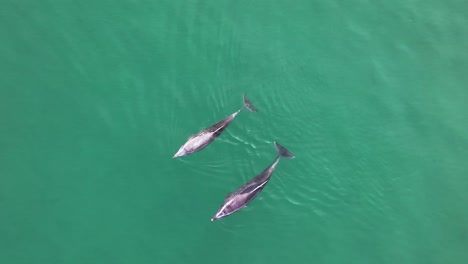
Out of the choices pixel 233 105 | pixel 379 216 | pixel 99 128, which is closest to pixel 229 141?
pixel 233 105

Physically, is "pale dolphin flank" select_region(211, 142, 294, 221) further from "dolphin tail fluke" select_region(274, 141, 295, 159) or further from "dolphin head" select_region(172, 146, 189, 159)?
"dolphin head" select_region(172, 146, 189, 159)

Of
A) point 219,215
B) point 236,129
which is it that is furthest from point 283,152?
point 219,215

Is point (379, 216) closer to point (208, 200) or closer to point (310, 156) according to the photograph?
point (310, 156)

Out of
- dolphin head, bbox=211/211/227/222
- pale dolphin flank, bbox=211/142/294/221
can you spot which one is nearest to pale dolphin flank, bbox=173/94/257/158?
pale dolphin flank, bbox=211/142/294/221

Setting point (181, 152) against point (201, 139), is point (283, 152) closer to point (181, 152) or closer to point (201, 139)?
point (201, 139)

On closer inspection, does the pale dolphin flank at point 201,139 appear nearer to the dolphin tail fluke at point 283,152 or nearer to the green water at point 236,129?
the green water at point 236,129

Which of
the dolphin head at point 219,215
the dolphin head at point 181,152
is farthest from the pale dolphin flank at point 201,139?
the dolphin head at point 219,215

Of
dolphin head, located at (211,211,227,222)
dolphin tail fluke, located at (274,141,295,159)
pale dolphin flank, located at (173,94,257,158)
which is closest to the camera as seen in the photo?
dolphin head, located at (211,211,227,222)

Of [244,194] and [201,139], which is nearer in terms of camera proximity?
[244,194]
